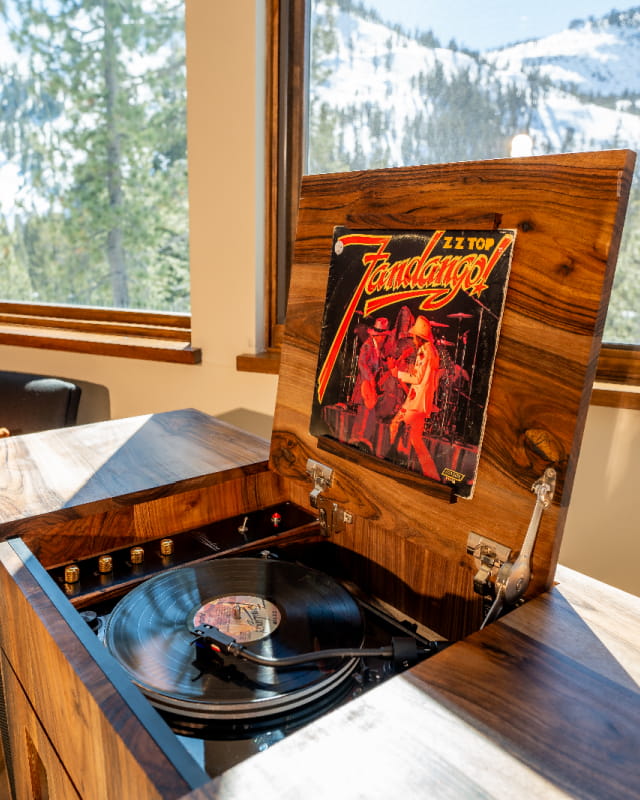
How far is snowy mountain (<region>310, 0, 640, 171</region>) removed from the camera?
1347 millimetres

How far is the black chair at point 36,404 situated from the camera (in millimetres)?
2029

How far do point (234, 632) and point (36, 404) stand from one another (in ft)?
5.13

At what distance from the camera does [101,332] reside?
245 cm

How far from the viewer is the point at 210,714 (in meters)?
0.62

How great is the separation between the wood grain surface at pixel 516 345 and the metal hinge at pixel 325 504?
2 cm

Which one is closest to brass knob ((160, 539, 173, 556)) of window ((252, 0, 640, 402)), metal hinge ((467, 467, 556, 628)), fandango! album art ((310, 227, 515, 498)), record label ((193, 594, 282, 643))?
record label ((193, 594, 282, 643))

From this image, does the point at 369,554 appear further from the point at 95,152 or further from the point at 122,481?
the point at 95,152

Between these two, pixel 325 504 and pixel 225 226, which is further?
pixel 225 226

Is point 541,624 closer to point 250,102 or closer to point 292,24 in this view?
point 250,102

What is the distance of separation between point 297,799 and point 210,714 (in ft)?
0.68

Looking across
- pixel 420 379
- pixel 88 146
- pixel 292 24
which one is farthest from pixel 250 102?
pixel 420 379

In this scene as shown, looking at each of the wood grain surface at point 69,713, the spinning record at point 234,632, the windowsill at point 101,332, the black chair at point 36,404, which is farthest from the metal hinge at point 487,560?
the black chair at point 36,404

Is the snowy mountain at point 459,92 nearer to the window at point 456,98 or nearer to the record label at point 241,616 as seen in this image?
the window at point 456,98

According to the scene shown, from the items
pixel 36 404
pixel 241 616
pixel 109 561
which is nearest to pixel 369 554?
pixel 241 616
